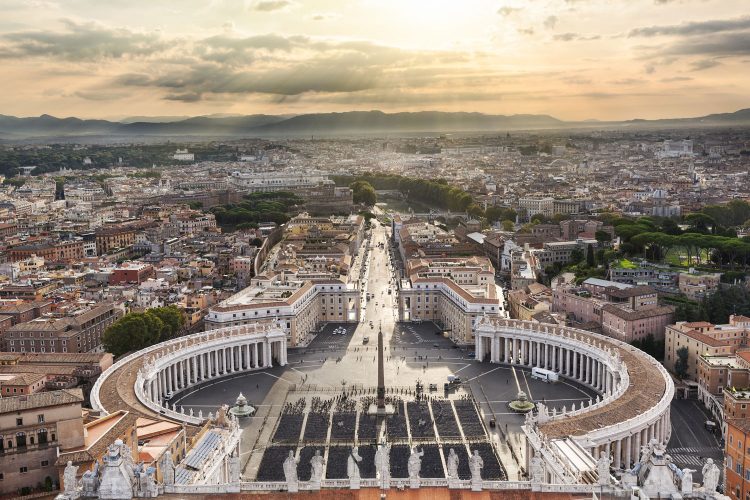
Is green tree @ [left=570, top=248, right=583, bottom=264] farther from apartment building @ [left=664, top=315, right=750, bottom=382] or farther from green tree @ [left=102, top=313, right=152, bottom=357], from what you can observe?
green tree @ [left=102, top=313, right=152, bottom=357]

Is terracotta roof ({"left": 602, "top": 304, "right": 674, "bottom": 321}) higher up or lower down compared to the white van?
higher up

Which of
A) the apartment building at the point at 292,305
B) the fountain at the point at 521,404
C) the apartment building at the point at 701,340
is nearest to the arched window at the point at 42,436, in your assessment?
the fountain at the point at 521,404

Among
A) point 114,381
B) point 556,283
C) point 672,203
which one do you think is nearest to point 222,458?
point 114,381

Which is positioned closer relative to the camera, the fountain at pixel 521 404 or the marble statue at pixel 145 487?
the marble statue at pixel 145 487

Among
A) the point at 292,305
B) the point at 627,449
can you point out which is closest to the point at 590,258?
the point at 292,305

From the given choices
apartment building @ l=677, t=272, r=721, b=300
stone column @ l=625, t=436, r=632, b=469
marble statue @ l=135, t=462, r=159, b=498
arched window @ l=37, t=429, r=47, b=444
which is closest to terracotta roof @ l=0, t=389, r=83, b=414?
arched window @ l=37, t=429, r=47, b=444

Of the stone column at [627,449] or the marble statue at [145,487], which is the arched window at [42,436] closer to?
the marble statue at [145,487]
